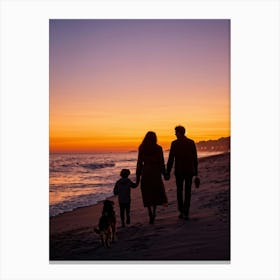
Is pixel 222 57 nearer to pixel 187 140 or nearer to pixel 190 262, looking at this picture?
pixel 187 140

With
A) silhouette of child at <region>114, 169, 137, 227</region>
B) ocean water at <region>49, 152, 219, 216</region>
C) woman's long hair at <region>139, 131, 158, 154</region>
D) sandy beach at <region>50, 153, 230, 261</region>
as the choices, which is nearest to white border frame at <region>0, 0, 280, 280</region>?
sandy beach at <region>50, 153, 230, 261</region>

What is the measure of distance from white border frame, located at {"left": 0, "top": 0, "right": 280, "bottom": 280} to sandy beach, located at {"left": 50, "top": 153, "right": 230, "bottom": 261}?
5.2 inches

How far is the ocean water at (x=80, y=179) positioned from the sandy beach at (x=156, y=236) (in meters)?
0.33

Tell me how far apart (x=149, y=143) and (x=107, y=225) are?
1.21 metres

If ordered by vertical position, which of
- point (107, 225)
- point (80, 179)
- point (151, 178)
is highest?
point (151, 178)

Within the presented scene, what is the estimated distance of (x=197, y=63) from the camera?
6262mm

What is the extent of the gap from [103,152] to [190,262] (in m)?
1.86
